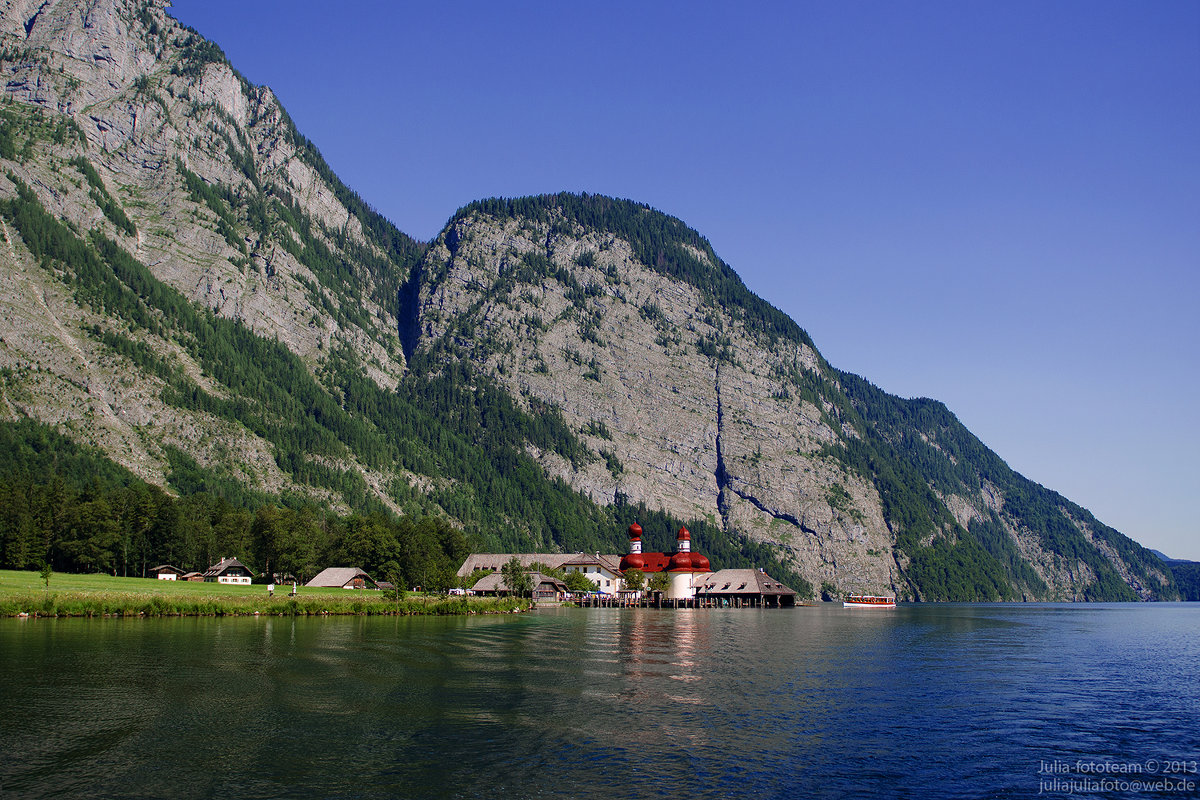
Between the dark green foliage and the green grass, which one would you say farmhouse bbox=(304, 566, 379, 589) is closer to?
the dark green foliage

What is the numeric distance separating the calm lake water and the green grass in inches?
848

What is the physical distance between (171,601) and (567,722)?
74191 millimetres

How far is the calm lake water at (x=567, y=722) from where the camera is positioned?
26.6 m

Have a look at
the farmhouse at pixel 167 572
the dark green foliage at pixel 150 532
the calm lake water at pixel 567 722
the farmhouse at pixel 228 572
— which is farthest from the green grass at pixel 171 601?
the calm lake water at pixel 567 722

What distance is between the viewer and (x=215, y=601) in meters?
98.2

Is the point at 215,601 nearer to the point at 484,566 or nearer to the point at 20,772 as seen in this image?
the point at 20,772

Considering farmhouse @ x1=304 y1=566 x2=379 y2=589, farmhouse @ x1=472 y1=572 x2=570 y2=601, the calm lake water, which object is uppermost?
the calm lake water

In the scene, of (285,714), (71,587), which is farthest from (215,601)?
(285,714)

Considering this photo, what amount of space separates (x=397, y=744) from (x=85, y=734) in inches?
445

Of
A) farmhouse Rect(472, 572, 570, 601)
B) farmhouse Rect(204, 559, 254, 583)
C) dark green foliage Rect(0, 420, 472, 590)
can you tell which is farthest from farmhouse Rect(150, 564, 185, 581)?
farmhouse Rect(472, 572, 570, 601)

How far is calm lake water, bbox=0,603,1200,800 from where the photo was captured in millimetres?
26625

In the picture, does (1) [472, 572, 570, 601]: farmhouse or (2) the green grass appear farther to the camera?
(1) [472, 572, 570, 601]: farmhouse

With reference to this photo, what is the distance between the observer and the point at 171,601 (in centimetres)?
9356

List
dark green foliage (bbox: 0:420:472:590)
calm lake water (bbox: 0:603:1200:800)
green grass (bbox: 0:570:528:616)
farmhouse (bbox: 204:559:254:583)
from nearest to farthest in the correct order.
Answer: calm lake water (bbox: 0:603:1200:800), green grass (bbox: 0:570:528:616), dark green foliage (bbox: 0:420:472:590), farmhouse (bbox: 204:559:254:583)
